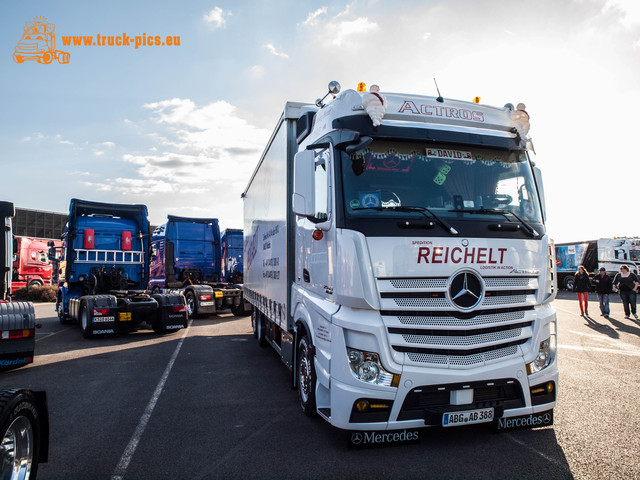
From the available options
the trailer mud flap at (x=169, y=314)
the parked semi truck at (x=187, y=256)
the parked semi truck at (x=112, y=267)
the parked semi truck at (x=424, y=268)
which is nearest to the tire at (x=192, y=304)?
the parked semi truck at (x=187, y=256)

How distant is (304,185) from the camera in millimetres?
4277

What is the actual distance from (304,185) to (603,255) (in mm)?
30791

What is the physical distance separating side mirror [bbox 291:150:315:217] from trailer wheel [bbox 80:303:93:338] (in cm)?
868

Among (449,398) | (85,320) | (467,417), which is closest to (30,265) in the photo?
(85,320)

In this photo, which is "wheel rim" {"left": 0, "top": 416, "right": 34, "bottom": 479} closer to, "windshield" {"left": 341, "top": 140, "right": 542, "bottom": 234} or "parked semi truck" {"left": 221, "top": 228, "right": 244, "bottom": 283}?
"windshield" {"left": 341, "top": 140, "right": 542, "bottom": 234}

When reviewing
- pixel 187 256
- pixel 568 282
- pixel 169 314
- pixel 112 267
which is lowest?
pixel 568 282

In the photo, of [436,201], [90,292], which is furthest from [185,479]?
[90,292]

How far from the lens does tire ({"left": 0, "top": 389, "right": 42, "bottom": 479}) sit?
2.71 m

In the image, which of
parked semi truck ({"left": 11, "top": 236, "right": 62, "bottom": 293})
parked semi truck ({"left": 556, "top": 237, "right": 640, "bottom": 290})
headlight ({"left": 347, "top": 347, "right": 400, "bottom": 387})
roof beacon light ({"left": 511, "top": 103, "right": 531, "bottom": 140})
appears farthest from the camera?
parked semi truck ({"left": 556, "top": 237, "right": 640, "bottom": 290})

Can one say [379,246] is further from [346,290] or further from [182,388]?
[182,388]

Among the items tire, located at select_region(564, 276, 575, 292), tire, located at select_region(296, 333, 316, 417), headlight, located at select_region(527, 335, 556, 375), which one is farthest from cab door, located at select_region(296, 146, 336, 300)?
tire, located at select_region(564, 276, 575, 292)

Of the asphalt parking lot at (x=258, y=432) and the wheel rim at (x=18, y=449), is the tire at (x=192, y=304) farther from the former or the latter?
the wheel rim at (x=18, y=449)

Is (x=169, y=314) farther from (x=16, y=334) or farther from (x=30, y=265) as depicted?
(x=30, y=265)

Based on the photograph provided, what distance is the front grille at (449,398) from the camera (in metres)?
3.62
